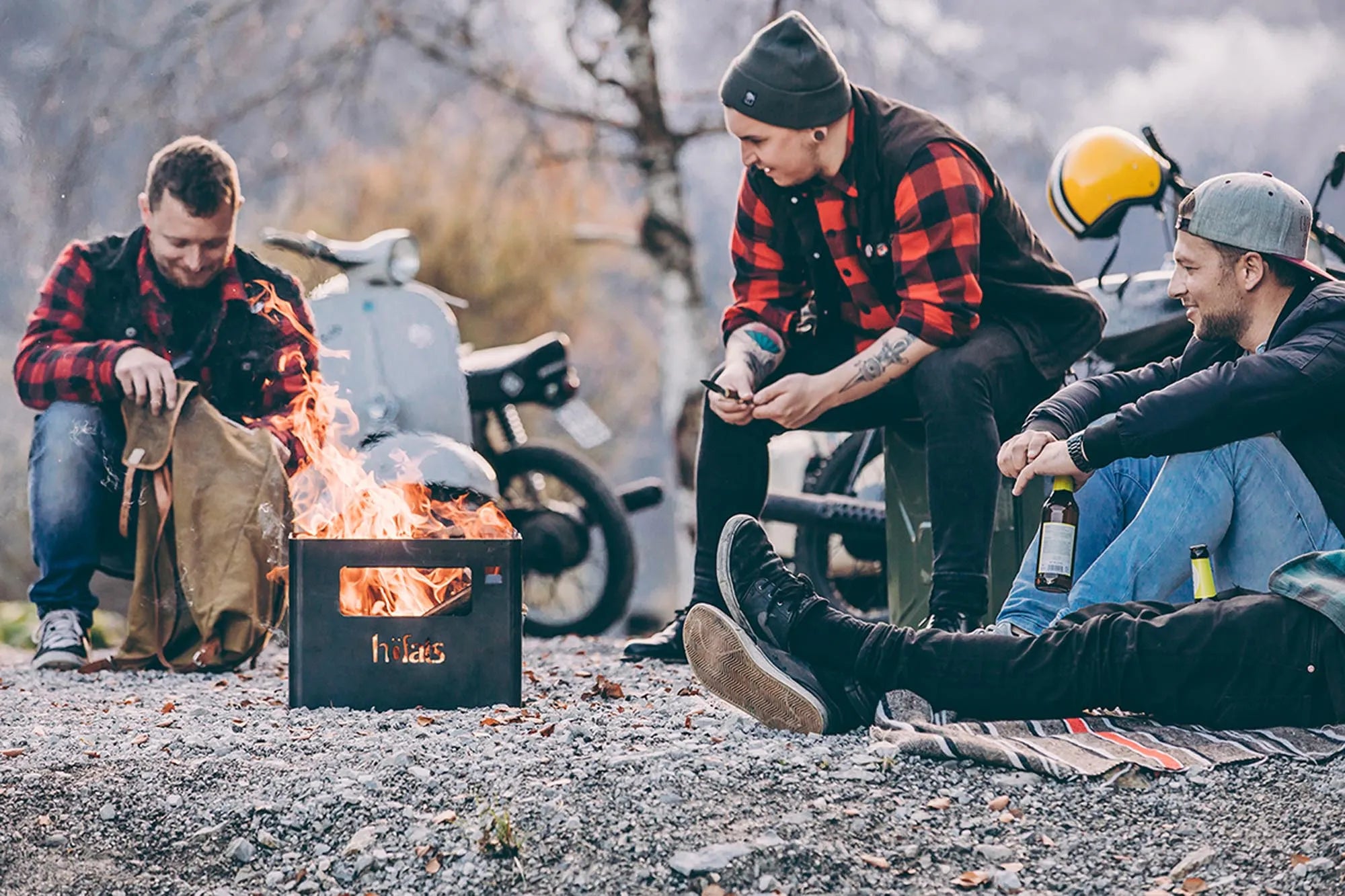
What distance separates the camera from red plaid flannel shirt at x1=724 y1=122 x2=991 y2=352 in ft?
11.9

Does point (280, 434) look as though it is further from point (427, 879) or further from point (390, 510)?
point (427, 879)

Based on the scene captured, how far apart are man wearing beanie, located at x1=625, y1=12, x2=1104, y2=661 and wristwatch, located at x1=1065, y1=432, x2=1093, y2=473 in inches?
17.9

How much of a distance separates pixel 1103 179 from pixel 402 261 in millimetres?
2513

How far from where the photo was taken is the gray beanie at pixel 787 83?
365 cm

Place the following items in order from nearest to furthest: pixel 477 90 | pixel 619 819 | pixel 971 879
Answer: pixel 971 879
pixel 619 819
pixel 477 90

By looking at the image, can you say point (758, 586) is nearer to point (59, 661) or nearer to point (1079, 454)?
point (1079, 454)

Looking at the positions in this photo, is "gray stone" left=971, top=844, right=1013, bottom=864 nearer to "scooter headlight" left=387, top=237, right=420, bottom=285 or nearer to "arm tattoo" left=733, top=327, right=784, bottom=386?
"arm tattoo" left=733, top=327, right=784, bottom=386

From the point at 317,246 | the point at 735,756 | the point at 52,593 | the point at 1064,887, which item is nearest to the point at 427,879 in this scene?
the point at 735,756

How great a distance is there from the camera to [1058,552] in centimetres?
315

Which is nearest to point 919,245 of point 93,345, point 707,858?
point 707,858

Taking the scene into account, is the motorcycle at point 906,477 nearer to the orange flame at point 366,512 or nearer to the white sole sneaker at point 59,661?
the orange flame at point 366,512

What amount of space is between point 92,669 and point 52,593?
29 centimetres

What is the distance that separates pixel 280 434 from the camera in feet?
13.8

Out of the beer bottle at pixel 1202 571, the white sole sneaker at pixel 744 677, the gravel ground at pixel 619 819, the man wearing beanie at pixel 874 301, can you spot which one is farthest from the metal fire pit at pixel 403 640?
the beer bottle at pixel 1202 571
